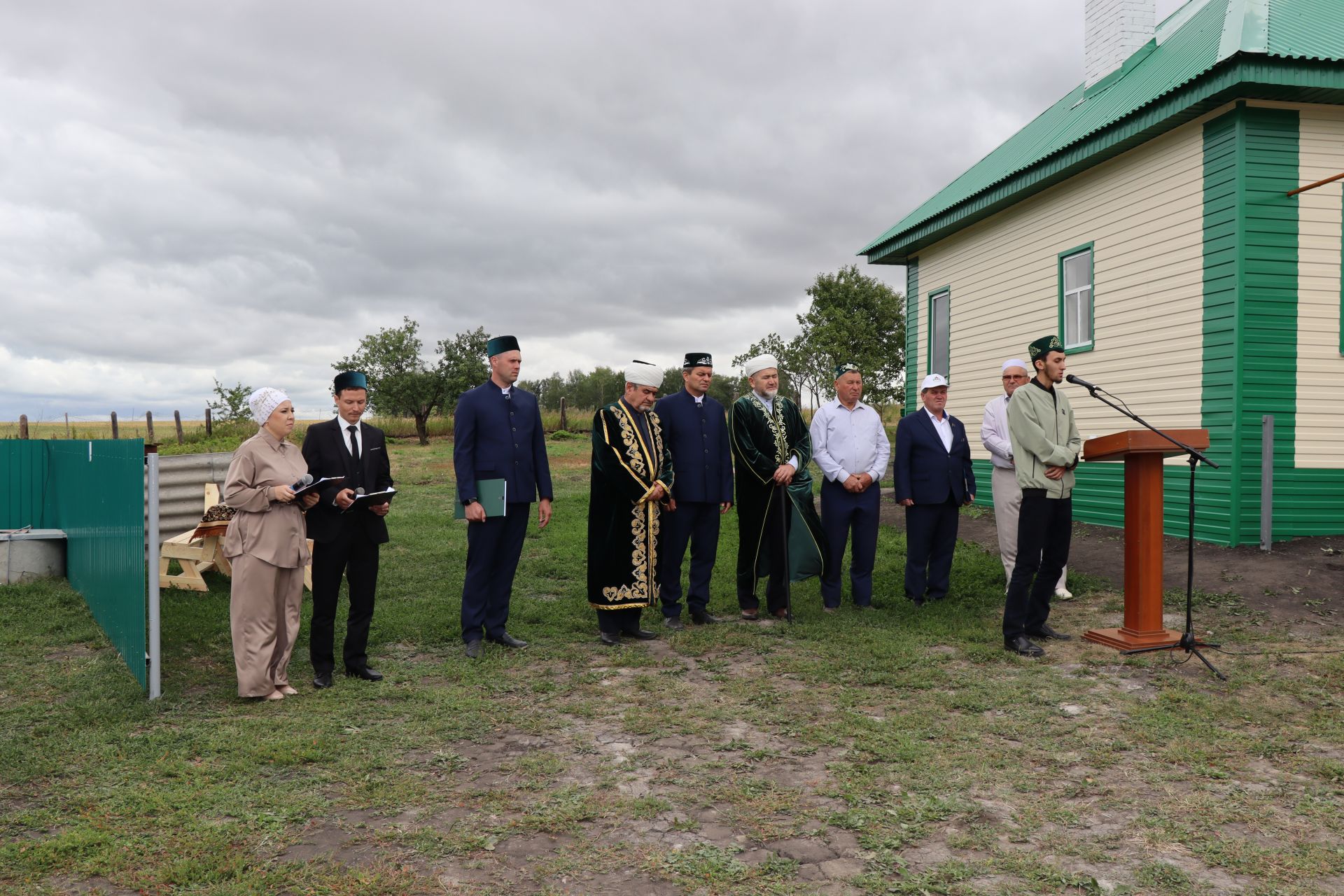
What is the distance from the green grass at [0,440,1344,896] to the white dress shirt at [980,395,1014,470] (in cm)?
175

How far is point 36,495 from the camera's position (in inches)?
390

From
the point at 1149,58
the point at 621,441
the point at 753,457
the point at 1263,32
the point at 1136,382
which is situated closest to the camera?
the point at 621,441

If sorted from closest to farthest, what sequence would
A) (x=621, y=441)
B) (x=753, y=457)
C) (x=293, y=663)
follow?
1. (x=293, y=663)
2. (x=621, y=441)
3. (x=753, y=457)

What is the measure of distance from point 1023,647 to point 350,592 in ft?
14.0

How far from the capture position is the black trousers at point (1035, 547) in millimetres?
5879

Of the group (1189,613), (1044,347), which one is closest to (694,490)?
(1044,347)

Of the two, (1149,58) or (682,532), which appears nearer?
(682,532)

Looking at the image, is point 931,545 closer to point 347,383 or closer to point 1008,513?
point 1008,513

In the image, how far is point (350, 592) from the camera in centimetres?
542

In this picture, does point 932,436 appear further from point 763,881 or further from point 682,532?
point 763,881

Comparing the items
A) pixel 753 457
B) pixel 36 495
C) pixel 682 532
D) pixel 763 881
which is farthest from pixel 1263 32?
pixel 36 495

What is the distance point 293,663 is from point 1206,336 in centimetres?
932

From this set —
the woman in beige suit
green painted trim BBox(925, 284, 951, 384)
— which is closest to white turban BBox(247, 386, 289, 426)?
the woman in beige suit

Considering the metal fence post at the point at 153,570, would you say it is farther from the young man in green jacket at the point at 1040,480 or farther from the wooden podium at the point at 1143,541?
the wooden podium at the point at 1143,541
